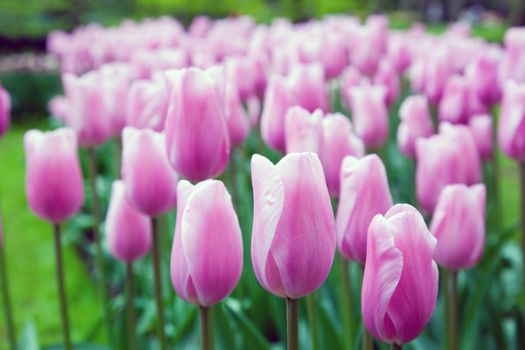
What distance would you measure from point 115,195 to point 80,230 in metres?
3.04

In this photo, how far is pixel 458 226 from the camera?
1.46 meters

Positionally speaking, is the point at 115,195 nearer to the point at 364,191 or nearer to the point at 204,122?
the point at 204,122

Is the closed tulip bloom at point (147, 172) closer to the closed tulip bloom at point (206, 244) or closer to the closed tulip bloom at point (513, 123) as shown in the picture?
the closed tulip bloom at point (206, 244)

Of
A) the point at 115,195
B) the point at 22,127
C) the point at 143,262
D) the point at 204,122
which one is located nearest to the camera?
the point at 204,122

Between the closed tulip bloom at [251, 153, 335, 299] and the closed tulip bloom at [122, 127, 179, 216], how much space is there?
58 centimetres

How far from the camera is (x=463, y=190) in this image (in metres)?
1.46

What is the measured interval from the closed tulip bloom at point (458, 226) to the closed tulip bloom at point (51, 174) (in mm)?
877

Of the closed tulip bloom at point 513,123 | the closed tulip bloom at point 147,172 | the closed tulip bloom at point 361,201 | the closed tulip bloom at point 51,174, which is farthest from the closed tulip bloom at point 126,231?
the closed tulip bloom at point 513,123

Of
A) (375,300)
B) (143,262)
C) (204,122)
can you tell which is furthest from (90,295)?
(375,300)

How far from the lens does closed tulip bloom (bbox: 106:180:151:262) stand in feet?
6.01

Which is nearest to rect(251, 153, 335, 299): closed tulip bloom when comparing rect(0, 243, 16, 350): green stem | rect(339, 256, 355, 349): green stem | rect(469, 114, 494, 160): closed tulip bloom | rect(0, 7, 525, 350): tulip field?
rect(0, 7, 525, 350): tulip field

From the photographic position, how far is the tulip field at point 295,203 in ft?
3.30

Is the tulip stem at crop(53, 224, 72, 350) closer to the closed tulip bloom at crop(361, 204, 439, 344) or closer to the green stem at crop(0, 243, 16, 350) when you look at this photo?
the green stem at crop(0, 243, 16, 350)

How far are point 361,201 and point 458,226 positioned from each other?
12.2 inches
